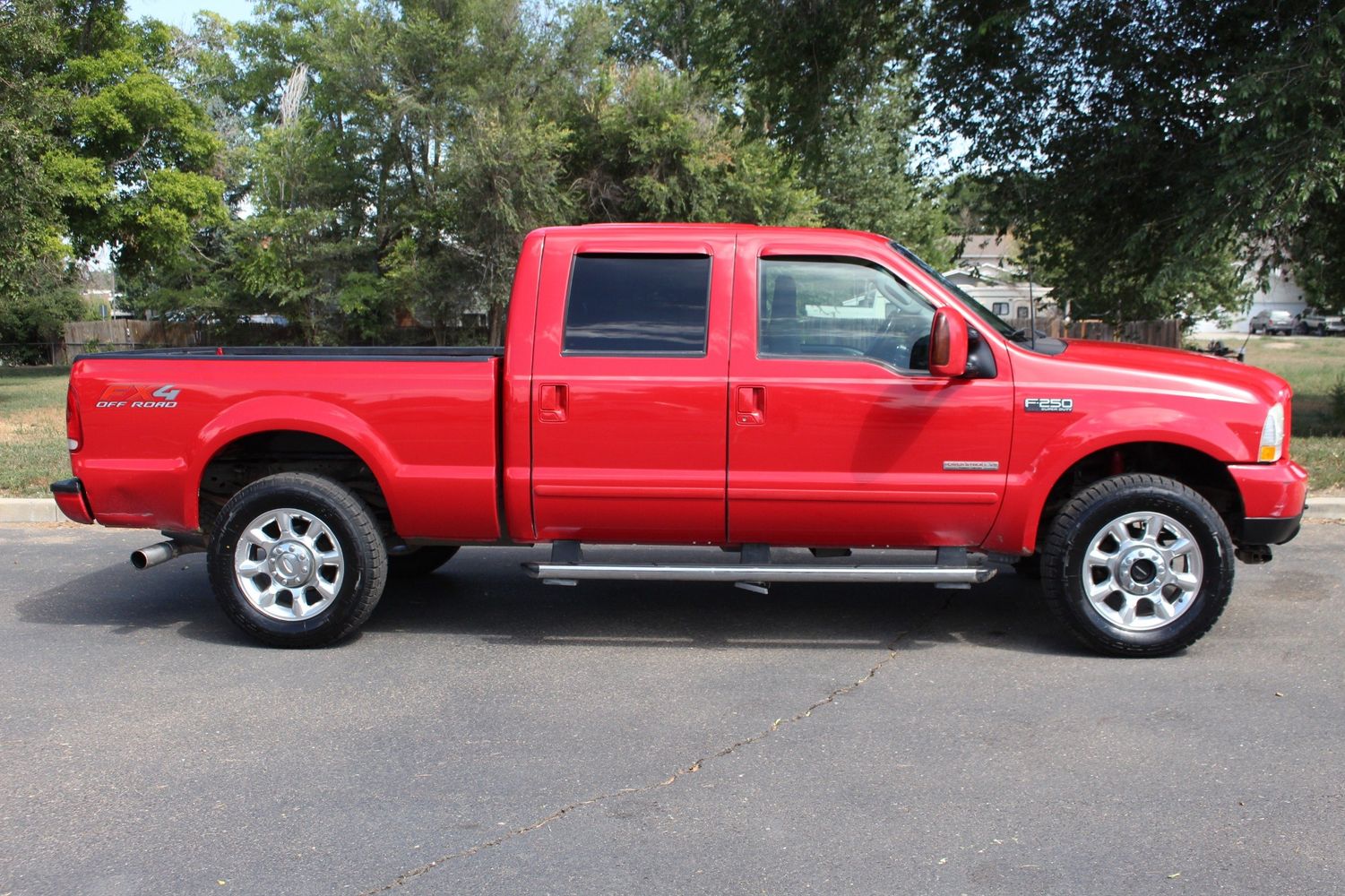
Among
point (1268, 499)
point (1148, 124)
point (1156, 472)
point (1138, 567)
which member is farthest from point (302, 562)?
point (1148, 124)

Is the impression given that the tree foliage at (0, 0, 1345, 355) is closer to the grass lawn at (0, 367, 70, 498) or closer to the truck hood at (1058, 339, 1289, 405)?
the grass lawn at (0, 367, 70, 498)

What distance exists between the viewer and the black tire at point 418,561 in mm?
7051

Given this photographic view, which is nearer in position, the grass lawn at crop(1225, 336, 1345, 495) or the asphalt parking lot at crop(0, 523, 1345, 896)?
the asphalt parking lot at crop(0, 523, 1345, 896)

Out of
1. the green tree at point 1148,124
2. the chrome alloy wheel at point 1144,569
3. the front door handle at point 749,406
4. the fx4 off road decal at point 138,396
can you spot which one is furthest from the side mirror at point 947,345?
the green tree at point 1148,124

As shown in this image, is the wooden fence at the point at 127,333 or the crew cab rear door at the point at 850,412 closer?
the crew cab rear door at the point at 850,412

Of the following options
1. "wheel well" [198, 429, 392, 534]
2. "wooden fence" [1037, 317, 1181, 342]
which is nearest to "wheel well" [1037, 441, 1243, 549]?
"wheel well" [198, 429, 392, 534]

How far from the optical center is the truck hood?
17.6 feet

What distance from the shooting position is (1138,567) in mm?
5418

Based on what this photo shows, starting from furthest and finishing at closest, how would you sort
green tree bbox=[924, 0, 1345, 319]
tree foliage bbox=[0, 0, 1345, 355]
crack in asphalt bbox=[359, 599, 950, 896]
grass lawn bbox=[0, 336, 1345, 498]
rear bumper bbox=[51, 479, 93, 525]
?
tree foliage bbox=[0, 0, 1345, 355] < green tree bbox=[924, 0, 1345, 319] < grass lawn bbox=[0, 336, 1345, 498] < rear bumper bbox=[51, 479, 93, 525] < crack in asphalt bbox=[359, 599, 950, 896]

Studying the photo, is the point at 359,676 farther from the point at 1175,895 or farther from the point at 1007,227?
the point at 1007,227

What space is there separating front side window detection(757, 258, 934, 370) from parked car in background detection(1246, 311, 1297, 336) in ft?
203

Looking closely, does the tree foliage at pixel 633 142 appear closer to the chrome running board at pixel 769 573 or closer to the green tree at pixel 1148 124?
the green tree at pixel 1148 124

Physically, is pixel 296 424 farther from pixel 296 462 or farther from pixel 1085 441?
pixel 1085 441

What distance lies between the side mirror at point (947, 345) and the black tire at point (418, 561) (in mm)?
3248
